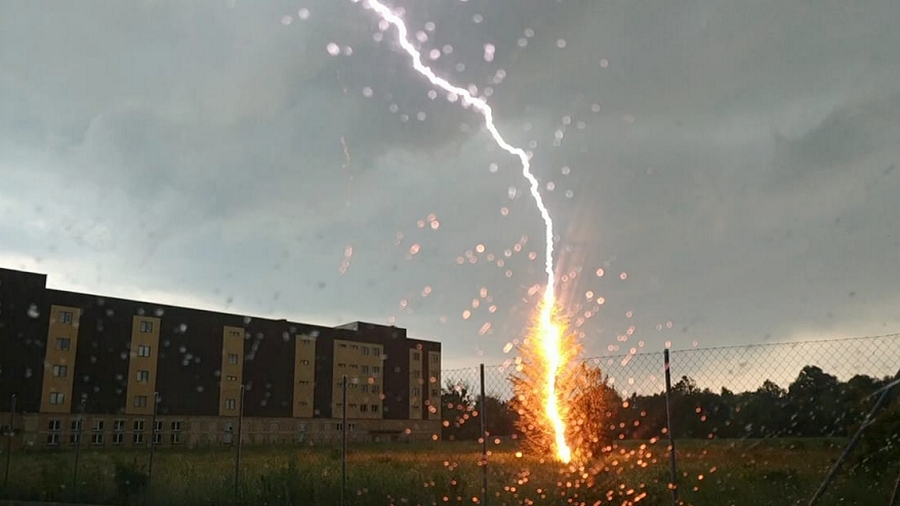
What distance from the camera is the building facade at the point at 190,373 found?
4988cm

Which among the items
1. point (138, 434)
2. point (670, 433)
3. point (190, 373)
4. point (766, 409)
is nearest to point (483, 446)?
point (670, 433)

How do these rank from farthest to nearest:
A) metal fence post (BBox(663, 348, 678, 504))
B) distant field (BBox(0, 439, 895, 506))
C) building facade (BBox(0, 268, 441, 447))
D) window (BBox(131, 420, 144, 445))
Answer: window (BBox(131, 420, 144, 445)), building facade (BBox(0, 268, 441, 447)), distant field (BBox(0, 439, 895, 506)), metal fence post (BBox(663, 348, 678, 504))

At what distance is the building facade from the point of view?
49875mm

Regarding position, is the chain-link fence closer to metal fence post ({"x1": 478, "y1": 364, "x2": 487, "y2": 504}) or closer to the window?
metal fence post ({"x1": 478, "y1": 364, "x2": 487, "y2": 504})

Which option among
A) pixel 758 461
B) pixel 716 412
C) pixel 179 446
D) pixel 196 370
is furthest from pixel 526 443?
pixel 196 370

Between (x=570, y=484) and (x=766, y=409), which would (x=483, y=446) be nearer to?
(x=570, y=484)

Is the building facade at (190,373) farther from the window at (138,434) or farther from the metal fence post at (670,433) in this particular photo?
the metal fence post at (670,433)

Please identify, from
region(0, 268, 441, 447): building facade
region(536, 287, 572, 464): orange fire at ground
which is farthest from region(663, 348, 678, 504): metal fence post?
region(0, 268, 441, 447): building facade

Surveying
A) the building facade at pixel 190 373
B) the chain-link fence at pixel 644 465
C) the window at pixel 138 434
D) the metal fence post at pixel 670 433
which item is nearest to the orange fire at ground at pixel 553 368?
the chain-link fence at pixel 644 465

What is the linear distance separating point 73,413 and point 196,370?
954 centimetres

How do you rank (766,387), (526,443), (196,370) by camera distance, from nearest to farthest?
(766,387) < (526,443) < (196,370)

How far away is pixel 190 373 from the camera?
191 feet

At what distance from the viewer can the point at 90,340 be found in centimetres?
5306

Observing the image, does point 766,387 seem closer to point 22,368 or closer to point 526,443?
point 526,443
